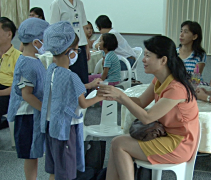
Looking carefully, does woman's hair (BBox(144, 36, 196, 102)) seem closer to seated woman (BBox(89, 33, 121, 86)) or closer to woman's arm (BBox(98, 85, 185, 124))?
woman's arm (BBox(98, 85, 185, 124))

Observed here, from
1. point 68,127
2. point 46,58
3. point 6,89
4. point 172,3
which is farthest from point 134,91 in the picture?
point 172,3

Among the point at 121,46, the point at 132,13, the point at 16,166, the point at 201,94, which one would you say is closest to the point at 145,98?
the point at 201,94

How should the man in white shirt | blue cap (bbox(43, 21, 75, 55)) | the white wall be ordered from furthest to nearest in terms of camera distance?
the white wall
the man in white shirt
blue cap (bbox(43, 21, 75, 55))

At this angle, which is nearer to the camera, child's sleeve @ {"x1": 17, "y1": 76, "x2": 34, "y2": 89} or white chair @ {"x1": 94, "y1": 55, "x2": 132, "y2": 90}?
child's sleeve @ {"x1": 17, "y1": 76, "x2": 34, "y2": 89}

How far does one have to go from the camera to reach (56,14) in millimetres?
3135

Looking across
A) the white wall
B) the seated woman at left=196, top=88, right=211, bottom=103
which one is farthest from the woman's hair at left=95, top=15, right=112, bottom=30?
the white wall

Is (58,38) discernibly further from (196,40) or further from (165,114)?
(196,40)

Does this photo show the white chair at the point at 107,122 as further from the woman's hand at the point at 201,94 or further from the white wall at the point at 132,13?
the white wall at the point at 132,13

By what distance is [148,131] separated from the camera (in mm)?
1786

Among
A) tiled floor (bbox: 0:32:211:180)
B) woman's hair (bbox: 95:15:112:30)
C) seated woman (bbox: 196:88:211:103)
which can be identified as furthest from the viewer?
woman's hair (bbox: 95:15:112:30)

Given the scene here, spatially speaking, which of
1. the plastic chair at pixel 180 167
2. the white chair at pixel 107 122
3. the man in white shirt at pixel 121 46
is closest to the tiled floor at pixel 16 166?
the white chair at pixel 107 122

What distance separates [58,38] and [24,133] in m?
0.74

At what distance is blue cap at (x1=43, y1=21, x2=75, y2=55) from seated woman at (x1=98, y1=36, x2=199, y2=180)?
0.35 m

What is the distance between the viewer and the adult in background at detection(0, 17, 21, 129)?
2.75 m
